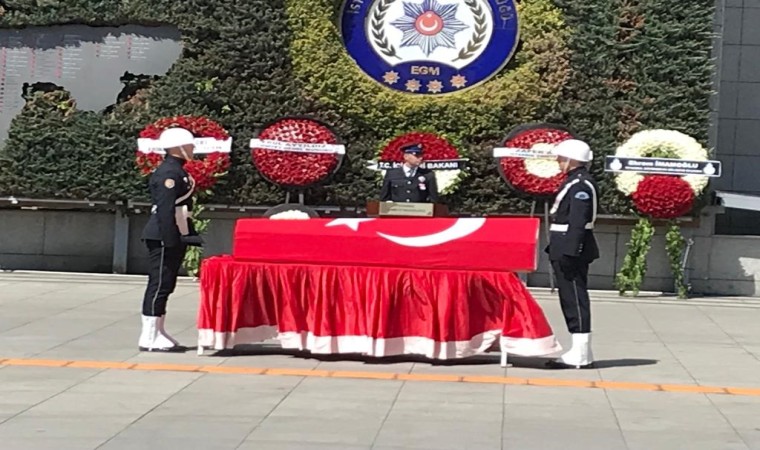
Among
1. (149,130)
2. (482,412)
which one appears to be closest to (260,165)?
(149,130)

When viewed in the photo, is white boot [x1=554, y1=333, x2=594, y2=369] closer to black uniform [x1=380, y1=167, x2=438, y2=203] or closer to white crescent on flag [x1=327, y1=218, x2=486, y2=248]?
white crescent on flag [x1=327, y1=218, x2=486, y2=248]

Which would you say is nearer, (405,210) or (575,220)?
(575,220)

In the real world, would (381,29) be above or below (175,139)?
above

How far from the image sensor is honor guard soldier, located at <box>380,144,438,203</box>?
39.9ft

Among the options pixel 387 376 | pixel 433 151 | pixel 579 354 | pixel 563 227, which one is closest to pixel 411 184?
pixel 433 151

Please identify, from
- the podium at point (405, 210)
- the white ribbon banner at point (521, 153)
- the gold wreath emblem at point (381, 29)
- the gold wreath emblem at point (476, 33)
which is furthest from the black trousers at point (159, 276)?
the gold wreath emblem at point (476, 33)

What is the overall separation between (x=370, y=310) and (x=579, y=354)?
1673 millimetres

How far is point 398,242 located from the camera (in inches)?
352

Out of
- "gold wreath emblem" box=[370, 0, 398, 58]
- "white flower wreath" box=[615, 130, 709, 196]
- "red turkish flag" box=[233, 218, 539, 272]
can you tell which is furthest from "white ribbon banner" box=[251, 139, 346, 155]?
"red turkish flag" box=[233, 218, 539, 272]

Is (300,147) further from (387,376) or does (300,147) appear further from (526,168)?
(387,376)

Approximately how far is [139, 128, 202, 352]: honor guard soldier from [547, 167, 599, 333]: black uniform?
2954 millimetres

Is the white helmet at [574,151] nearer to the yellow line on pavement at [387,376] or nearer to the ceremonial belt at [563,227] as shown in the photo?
the ceremonial belt at [563,227]

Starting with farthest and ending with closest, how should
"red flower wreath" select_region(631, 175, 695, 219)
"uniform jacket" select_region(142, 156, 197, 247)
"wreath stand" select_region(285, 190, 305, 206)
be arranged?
"wreath stand" select_region(285, 190, 305, 206), "red flower wreath" select_region(631, 175, 695, 219), "uniform jacket" select_region(142, 156, 197, 247)

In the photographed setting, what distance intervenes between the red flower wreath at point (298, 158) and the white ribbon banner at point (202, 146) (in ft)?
1.17
